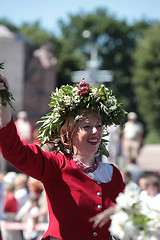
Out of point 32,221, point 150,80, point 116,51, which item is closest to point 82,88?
point 32,221

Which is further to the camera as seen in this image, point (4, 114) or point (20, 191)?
point (20, 191)

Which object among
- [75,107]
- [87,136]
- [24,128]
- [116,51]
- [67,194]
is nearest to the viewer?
[67,194]

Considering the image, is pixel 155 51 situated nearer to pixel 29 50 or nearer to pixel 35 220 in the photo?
pixel 29 50

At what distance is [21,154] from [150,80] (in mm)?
34526

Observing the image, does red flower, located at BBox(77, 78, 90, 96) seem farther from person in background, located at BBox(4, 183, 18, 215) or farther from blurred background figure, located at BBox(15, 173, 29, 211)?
blurred background figure, located at BBox(15, 173, 29, 211)

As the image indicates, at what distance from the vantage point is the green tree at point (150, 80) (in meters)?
35.5

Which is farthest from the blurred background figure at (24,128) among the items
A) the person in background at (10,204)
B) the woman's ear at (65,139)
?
the woman's ear at (65,139)

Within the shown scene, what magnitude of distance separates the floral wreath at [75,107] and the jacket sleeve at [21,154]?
0.33 metres

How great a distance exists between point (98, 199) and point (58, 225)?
1.04ft

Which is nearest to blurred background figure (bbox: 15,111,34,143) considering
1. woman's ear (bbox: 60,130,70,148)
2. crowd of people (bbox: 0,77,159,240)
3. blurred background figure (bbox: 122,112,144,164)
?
blurred background figure (bbox: 122,112,144,164)

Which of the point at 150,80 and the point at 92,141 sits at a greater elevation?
the point at 150,80

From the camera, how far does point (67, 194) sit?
285cm

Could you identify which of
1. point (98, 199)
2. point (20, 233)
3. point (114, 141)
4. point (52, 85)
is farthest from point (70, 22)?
point (98, 199)

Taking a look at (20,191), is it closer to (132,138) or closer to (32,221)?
(32,221)
